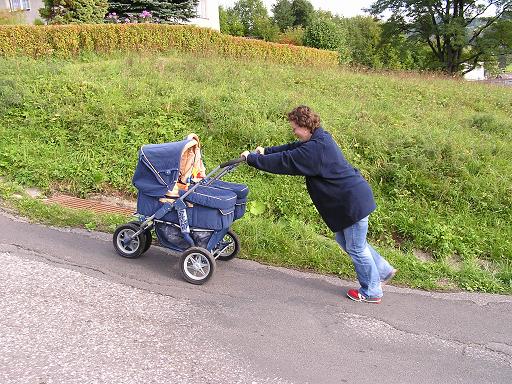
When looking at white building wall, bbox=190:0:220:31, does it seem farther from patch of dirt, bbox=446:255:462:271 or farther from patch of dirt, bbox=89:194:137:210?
patch of dirt, bbox=446:255:462:271

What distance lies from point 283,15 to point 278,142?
37347 mm

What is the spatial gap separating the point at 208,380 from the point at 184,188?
6.41 ft

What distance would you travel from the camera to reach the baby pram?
434 centimetres

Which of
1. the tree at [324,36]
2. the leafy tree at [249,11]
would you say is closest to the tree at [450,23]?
the tree at [324,36]

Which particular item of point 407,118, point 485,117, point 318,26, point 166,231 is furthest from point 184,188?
point 318,26

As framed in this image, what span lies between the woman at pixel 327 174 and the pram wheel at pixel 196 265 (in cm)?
100

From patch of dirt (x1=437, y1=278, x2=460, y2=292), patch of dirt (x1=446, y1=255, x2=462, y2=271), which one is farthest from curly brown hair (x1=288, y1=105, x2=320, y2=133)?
patch of dirt (x1=446, y1=255, x2=462, y2=271)

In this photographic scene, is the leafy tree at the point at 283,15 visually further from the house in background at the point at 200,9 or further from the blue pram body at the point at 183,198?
the blue pram body at the point at 183,198

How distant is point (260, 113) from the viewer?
835 centimetres

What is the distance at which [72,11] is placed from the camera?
579 inches

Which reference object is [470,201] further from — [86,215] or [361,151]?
[86,215]

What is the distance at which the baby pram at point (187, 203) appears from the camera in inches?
171

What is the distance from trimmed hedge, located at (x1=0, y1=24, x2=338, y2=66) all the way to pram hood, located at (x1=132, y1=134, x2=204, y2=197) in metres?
9.30

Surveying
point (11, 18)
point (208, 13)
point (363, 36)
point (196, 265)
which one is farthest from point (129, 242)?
point (363, 36)
